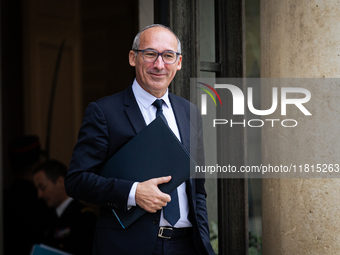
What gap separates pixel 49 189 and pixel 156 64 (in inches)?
107

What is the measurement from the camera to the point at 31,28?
262 inches

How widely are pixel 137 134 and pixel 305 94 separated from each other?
4.00 ft

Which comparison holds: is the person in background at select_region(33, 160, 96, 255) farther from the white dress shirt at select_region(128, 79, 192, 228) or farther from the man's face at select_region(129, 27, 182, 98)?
the man's face at select_region(129, 27, 182, 98)

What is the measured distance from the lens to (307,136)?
2572 mm

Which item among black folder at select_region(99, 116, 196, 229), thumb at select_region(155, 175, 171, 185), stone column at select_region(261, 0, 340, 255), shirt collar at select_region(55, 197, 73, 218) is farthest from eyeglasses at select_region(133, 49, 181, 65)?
shirt collar at select_region(55, 197, 73, 218)

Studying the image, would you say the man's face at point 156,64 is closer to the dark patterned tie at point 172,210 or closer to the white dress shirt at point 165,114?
the white dress shirt at point 165,114

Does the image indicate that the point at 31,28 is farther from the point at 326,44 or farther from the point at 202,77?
the point at 326,44

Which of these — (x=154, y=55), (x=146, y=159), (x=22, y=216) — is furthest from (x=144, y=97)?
(x=22, y=216)

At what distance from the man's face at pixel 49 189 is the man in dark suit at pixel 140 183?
2.38 meters

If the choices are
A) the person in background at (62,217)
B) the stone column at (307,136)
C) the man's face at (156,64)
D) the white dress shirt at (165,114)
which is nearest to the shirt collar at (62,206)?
the person in background at (62,217)

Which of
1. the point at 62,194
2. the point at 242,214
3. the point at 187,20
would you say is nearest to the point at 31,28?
the point at 62,194

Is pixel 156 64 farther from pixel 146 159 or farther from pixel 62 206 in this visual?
pixel 62 206

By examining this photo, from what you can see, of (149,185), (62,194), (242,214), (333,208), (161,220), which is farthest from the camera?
(62,194)

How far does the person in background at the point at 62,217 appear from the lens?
3773 mm
